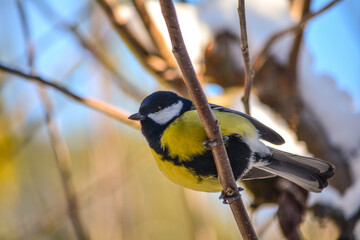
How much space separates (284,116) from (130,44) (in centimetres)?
99

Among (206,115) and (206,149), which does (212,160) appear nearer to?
(206,149)

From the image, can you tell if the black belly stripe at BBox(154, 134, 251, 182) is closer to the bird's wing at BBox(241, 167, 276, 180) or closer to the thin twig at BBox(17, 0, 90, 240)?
the bird's wing at BBox(241, 167, 276, 180)

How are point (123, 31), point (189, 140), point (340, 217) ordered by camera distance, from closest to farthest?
point (189, 140)
point (340, 217)
point (123, 31)

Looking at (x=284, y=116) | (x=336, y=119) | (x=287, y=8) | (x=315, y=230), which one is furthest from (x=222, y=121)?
(x=287, y=8)

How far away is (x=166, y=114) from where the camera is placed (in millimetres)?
1556

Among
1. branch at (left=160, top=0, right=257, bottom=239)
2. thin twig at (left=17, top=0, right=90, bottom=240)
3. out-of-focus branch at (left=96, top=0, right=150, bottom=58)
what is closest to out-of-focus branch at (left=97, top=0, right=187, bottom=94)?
out-of-focus branch at (left=96, top=0, right=150, bottom=58)

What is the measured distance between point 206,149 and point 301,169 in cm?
57

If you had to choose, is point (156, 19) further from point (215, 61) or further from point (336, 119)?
point (336, 119)

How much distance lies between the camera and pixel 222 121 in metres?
1.40

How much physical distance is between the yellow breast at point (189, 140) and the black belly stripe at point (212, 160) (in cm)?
1

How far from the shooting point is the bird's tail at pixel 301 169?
1613 millimetres

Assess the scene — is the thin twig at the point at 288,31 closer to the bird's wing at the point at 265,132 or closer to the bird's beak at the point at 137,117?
the bird's wing at the point at 265,132

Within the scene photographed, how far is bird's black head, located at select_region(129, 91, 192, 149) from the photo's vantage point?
4.99 ft

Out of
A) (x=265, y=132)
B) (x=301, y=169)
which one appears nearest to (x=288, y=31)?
(x=265, y=132)
